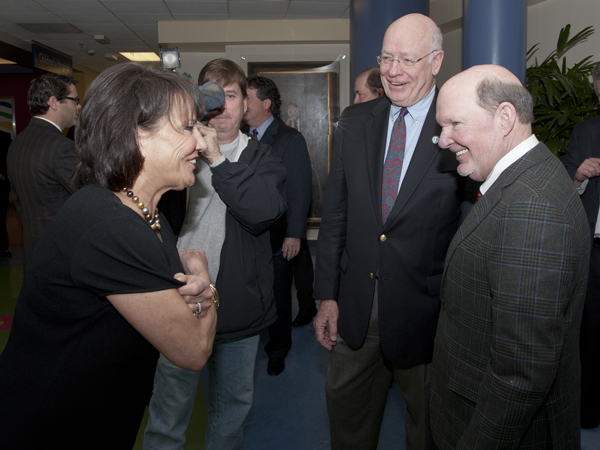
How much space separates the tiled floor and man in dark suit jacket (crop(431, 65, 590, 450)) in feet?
3.80

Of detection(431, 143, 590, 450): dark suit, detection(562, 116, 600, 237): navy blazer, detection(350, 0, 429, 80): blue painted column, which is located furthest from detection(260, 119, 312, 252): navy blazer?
detection(431, 143, 590, 450): dark suit

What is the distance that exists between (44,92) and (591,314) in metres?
3.26

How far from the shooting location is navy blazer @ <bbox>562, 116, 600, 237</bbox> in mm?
2293

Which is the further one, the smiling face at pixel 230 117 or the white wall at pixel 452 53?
the white wall at pixel 452 53

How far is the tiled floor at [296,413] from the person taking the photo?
7.37 ft

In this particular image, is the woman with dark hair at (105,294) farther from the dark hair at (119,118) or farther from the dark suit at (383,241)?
the dark suit at (383,241)

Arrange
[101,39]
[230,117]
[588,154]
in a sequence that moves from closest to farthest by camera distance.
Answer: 1. [230,117]
2. [588,154]
3. [101,39]

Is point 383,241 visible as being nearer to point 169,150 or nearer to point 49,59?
point 169,150

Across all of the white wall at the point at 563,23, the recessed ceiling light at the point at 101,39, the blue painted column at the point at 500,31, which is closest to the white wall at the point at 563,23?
the white wall at the point at 563,23

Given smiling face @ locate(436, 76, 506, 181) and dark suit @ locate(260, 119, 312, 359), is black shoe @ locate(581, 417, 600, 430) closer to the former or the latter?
dark suit @ locate(260, 119, 312, 359)

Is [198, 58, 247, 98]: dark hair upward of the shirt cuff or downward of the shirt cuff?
upward

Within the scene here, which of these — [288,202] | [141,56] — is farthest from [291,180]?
[141,56]

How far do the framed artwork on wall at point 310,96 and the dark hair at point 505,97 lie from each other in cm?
546

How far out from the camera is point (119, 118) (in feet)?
3.22
